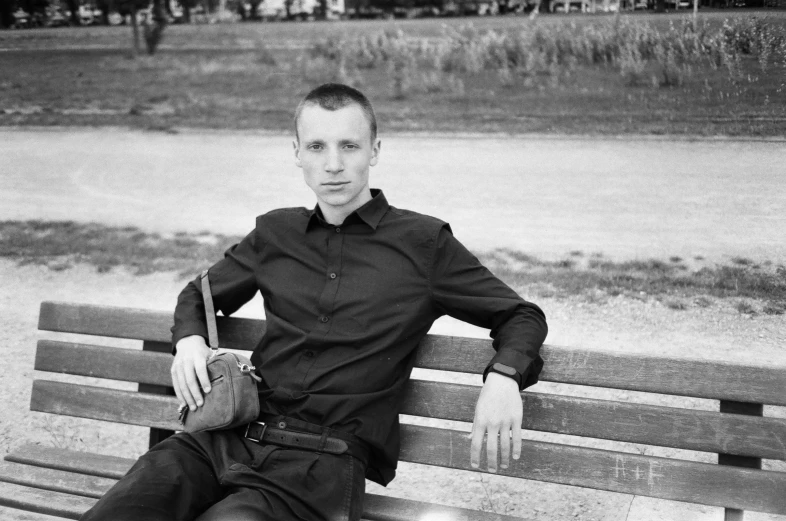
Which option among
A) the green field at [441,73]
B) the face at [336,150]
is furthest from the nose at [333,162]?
the green field at [441,73]

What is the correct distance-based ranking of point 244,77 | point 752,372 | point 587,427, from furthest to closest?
point 244,77 < point 587,427 < point 752,372

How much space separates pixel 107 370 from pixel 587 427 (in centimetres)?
179

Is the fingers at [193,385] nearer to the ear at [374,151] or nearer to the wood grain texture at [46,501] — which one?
the wood grain texture at [46,501]

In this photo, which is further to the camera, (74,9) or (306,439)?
(74,9)

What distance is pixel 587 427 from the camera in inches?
102

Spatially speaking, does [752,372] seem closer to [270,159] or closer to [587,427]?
[587,427]

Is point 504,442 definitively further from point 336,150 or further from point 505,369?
point 336,150

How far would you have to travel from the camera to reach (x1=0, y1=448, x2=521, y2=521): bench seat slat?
8.55 ft

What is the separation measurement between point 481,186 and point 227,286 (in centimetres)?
381

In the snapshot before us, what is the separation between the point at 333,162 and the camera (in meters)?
2.80

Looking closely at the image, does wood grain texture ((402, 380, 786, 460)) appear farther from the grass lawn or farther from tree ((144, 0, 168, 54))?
tree ((144, 0, 168, 54))

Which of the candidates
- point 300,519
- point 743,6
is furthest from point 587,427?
point 743,6

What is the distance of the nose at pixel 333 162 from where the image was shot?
9.18 feet

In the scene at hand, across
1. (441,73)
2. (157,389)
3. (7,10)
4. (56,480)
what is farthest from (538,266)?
(7,10)
